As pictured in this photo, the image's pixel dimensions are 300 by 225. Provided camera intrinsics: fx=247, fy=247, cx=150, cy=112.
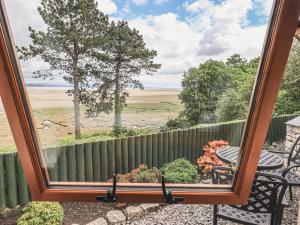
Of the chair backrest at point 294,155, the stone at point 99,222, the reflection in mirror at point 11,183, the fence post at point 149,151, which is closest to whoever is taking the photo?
the fence post at point 149,151

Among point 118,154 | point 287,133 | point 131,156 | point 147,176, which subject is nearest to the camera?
point 147,176

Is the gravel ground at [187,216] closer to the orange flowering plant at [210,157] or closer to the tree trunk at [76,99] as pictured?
the orange flowering plant at [210,157]

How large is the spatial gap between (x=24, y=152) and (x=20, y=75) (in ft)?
1.43

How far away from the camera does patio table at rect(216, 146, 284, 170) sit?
5.08 feet

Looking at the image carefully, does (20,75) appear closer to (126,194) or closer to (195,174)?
(126,194)

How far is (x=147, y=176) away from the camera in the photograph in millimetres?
1820

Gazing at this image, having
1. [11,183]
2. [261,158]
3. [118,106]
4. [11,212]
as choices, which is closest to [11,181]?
[11,183]

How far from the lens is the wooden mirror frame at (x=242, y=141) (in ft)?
3.18

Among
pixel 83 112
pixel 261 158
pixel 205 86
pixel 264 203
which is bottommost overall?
pixel 264 203

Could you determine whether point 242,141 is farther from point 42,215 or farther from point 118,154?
point 42,215

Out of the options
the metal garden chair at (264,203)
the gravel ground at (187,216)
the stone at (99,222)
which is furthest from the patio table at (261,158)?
the stone at (99,222)

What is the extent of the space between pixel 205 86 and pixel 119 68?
44 centimetres

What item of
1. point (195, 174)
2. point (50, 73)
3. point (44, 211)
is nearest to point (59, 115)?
point (50, 73)

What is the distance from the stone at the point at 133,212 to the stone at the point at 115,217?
5 cm
